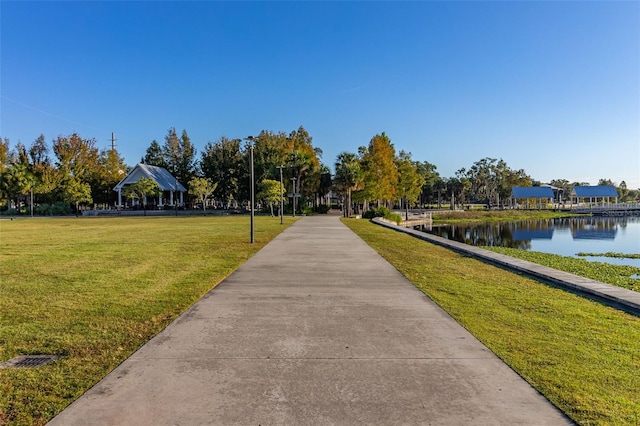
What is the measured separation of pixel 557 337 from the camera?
15.7ft

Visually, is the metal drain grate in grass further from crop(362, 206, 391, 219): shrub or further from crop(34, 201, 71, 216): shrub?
crop(34, 201, 71, 216): shrub

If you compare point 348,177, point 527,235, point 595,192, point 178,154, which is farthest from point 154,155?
point 595,192

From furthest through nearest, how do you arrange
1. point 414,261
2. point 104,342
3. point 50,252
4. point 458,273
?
1. point 50,252
2. point 414,261
3. point 458,273
4. point 104,342

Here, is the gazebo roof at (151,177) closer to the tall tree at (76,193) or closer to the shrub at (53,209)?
the tall tree at (76,193)

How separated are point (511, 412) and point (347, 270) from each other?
6634 millimetres

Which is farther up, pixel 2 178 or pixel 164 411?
pixel 2 178

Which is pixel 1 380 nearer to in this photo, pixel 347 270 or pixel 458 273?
pixel 347 270

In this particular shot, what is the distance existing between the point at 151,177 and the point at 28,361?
60.3 m

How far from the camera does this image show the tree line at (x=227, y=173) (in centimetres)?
5181

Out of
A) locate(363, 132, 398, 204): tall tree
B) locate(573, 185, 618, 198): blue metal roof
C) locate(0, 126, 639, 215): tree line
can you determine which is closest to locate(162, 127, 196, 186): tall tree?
locate(0, 126, 639, 215): tree line

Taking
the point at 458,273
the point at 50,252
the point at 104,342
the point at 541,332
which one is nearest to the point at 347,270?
the point at 458,273

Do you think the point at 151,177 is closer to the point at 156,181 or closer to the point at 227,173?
the point at 156,181

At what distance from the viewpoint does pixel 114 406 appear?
3.14m

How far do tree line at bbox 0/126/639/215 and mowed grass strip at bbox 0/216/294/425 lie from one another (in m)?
33.7
